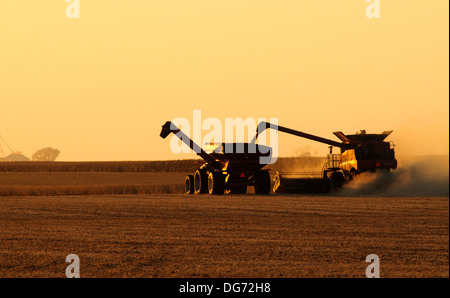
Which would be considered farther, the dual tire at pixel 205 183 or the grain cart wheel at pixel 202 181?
the grain cart wheel at pixel 202 181

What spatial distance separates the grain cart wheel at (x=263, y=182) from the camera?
3434 centimetres

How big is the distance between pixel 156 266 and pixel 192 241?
335cm

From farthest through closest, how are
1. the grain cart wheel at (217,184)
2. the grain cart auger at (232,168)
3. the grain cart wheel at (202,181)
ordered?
the grain cart wheel at (202,181), the grain cart auger at (232,168), the grain cart wheel at (217,184)

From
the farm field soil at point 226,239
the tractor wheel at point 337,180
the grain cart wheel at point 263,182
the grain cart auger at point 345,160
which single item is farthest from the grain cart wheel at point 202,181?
the farm field soil at point 226,239

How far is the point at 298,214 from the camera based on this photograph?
2308cm

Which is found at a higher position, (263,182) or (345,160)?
(345,160)

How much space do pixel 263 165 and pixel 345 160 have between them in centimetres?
372

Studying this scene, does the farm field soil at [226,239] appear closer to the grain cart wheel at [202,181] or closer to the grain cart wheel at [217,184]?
the grain cart wheel at [217,184]

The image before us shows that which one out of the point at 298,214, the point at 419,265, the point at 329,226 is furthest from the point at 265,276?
the point at 298,214

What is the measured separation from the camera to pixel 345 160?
34.3 metres

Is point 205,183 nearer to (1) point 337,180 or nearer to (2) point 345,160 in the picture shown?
(1) point 337,180

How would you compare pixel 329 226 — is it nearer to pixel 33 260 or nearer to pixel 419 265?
pixel 419 265


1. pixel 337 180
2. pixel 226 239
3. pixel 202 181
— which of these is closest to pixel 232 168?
pixel 202 181
